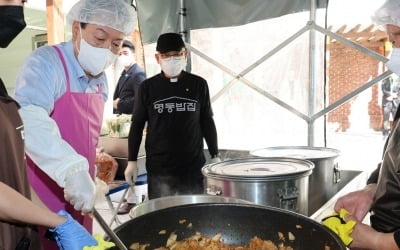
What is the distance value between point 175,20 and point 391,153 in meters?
2.71

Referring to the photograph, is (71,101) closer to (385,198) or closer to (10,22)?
(10,22)

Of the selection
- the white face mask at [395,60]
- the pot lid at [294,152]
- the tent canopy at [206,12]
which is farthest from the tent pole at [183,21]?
the white face mask at [395,60]

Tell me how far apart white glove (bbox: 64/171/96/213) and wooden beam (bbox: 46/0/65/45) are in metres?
3.79

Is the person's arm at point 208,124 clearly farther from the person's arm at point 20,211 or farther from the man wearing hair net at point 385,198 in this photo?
the person's arm at point 20,211

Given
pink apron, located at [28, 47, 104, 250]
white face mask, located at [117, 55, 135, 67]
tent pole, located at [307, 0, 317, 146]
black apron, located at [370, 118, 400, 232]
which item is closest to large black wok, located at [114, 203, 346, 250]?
black apron, located at [370, 118, 400, 232]

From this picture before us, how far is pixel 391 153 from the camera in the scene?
136 centimetres

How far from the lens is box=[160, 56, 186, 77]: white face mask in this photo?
9.08 feet

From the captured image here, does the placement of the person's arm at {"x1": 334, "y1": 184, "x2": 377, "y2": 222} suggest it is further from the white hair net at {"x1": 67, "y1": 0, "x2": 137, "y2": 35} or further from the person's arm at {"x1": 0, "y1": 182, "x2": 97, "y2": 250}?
the white hair net at {"x1": 67, "y1": 0, "x2": 137, "y2": 35}

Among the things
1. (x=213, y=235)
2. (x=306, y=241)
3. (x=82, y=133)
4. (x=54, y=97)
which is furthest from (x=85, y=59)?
(x=306, y=241)

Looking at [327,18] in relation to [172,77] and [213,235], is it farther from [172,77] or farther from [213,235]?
[213,235]

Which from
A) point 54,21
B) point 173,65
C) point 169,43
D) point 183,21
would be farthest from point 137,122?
point 54,21

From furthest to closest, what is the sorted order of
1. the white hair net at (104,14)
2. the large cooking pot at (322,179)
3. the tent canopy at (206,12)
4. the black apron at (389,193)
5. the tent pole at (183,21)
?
the tent pole at (183,21)
the tent canopy at (206,12)
the large cooking pot at (322,179)
the white hair net at (104,14)
the black apron at (389,193)

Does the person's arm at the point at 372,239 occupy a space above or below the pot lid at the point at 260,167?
below

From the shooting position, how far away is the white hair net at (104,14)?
5.36 ft
